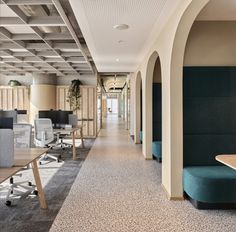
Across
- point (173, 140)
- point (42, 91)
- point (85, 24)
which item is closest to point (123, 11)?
point (85, 24)

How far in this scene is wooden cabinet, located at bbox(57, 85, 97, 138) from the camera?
12133mm

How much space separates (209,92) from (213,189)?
153cm

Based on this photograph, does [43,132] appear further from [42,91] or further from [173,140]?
[42,91]

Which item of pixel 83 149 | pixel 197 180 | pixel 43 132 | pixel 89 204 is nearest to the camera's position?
pixel 197 180

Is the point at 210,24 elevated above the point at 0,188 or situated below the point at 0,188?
above

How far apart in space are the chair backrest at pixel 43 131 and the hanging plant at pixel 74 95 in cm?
557

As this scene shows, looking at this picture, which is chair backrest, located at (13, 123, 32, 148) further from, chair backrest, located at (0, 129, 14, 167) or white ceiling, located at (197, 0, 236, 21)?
white ceiling, located at (197, 0, 236, 21)

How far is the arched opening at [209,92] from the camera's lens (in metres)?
4.06

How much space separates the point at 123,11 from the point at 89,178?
3131 millimetres

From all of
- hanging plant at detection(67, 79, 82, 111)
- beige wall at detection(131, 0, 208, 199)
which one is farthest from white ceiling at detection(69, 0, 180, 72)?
hanging plant at detection(67, 79, 82, 111)

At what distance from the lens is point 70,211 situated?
3451 millimetres

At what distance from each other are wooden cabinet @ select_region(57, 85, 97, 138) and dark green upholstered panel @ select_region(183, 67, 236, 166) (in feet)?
27.4

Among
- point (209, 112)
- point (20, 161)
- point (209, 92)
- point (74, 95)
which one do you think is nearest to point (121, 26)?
point (209, 92)

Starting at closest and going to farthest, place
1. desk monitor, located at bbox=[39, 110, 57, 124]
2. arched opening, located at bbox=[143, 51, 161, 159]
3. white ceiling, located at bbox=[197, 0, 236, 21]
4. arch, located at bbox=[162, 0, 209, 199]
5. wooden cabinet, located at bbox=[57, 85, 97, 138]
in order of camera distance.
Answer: white ceiling, located at bbox=[197, 0, 236, 21] < arch, located at bbox=[162, 0, 209, 199] < arched opening, located at bbox=[143, 51, 161, 159] < desk monitor, located at bbox=[39, 110, 57, 124] < wooden cabinet, located at bbox=[57, 85, 97, 138]
